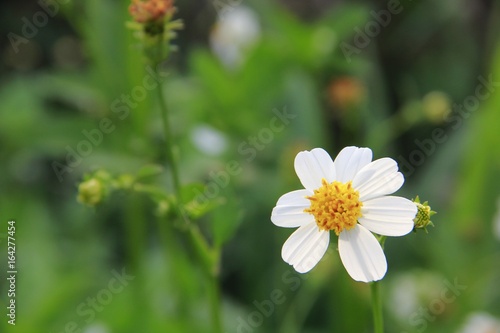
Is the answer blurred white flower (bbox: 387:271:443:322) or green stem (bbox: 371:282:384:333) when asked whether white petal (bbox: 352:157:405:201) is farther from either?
blurred white flower (bbox: 387:271:443:322)

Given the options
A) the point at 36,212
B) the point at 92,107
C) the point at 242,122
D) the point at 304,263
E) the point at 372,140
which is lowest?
the point at 36,212

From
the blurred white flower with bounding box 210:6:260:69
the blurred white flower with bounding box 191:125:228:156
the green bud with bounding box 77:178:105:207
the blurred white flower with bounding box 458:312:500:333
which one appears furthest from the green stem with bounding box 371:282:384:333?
the blurred white flower with bounding box 210:6:260:69

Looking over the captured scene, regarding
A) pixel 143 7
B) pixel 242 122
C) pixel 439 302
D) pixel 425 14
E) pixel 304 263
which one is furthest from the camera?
pixel 425 14

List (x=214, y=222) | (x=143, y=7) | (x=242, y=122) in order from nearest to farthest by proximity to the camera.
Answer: (x=143, y=7) → (x=214, y=222) → (x=242, y=122)

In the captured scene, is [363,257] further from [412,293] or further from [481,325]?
[412,293]

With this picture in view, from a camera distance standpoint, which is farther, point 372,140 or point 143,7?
point 372,140

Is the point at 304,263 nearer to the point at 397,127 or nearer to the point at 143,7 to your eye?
the point at 143,7

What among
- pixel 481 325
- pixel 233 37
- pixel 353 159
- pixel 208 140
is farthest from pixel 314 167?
pixel 233 37

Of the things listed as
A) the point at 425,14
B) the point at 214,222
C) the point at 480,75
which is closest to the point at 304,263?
the point at 214,222
